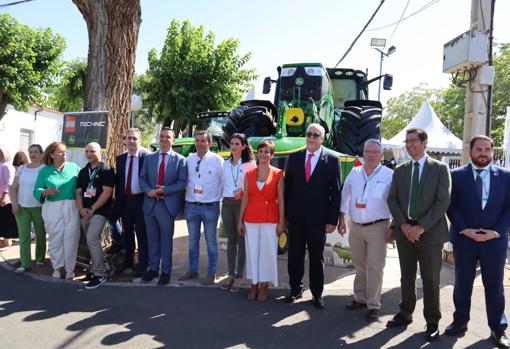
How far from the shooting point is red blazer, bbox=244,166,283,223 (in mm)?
4801

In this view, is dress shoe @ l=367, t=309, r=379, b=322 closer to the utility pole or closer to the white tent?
the utility pole

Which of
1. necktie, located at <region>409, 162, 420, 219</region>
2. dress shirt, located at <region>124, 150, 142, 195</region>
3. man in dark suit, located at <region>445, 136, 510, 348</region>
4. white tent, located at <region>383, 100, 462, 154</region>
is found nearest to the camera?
man in dark suit, located at <region>445, 136, 510, 348</region>

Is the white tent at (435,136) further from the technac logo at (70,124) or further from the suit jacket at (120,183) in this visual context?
the suit jacket at (120,183)

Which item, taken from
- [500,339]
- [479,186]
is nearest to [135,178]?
[479,186]

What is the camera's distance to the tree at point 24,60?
17.2 m

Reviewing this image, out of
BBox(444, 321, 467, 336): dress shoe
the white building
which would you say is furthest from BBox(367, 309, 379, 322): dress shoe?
the white building

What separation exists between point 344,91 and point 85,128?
6.36 metres

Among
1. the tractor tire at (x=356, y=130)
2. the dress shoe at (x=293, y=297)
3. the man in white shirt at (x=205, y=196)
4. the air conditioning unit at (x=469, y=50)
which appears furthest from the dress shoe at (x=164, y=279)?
the air conditioning unit at (x=469, y=50)

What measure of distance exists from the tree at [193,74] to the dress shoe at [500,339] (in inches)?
668

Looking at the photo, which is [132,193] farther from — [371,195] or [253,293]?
[371,195]

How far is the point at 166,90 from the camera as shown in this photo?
20141mm

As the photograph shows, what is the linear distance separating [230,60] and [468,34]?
14.5 meters

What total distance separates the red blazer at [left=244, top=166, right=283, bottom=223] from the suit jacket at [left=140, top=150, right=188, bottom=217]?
3.36 ft

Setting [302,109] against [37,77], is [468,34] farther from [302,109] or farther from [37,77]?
[37,77]
